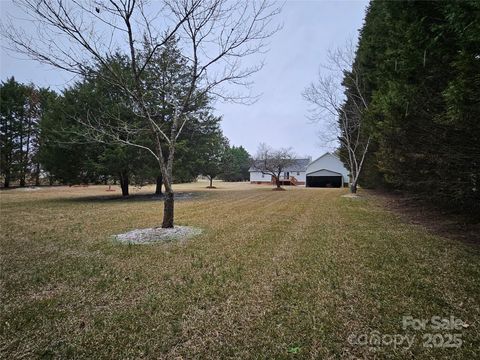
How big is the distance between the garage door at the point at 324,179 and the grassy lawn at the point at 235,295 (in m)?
31.0

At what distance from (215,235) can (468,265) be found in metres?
4.83

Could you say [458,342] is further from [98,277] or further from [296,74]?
[296,74]

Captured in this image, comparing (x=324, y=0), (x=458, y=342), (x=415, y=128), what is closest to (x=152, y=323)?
(x=458, y=342)

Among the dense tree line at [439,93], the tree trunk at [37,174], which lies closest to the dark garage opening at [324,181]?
the dense tree line at [439,93]

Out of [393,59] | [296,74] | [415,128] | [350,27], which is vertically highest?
[350,27]

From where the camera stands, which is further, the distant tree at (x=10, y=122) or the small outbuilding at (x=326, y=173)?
the small outbuilding at (x=326, y=173)

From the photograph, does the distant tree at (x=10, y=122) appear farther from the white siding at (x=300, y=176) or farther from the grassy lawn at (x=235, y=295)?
the white siding at (x=300, y=176)

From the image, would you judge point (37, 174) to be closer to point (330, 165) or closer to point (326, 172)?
point (326, 172)

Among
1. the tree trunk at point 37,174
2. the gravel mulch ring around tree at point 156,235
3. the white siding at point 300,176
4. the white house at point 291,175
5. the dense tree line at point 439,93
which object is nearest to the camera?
the dense tree line at point 439,93

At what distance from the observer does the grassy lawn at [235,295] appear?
2.38 meters

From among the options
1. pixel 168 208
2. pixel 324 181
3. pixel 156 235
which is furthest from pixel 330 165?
pixel 156 235

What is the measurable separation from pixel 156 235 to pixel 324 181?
33.4m

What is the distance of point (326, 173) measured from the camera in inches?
1428

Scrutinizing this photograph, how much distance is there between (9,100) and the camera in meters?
29.0
